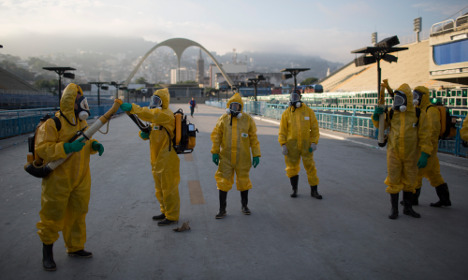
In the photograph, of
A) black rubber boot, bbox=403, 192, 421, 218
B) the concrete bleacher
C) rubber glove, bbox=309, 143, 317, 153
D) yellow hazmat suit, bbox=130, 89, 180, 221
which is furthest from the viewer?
the concrete bleacher

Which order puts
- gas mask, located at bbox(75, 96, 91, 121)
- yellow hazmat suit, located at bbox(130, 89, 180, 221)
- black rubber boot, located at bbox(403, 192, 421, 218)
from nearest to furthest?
gas mask, located at bbox(75, 96, 91, 121)
yellow hazmat suit, located at bbox(130, 89, 180, 221)
black rubber boot, located at bbox(403, 192, 421, 218)

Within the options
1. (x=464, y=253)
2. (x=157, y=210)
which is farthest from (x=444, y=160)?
(x=157, y=210)

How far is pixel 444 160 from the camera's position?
914 cm

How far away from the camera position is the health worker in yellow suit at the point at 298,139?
19.6 ft

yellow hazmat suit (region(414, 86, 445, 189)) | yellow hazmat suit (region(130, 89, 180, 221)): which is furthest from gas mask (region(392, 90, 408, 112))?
yellow hazmat suit (region(130, 89, 180, 221))

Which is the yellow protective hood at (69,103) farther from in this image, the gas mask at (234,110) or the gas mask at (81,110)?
the gas mask at (234,110)

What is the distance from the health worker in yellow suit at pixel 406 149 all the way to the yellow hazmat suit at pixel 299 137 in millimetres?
1367

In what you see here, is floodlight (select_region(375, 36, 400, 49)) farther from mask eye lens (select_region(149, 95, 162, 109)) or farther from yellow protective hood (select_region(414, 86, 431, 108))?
mask eye lens (select_region(149, 95, 162, 109))

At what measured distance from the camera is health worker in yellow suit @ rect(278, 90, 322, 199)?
5.96 m

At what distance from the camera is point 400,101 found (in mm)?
4980

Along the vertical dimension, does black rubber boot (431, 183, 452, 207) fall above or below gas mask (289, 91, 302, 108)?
below

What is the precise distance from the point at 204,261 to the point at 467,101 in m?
15.6

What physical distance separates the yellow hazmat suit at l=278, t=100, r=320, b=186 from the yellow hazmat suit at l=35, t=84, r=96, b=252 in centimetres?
350

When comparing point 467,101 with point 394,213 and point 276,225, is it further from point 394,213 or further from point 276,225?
point 276,225
